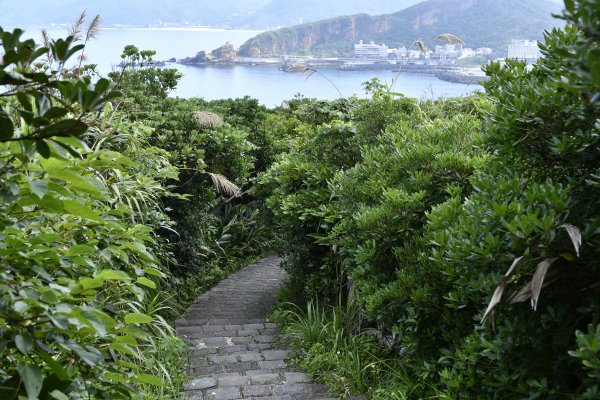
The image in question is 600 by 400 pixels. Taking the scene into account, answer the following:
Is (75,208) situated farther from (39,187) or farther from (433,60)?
(433,60)

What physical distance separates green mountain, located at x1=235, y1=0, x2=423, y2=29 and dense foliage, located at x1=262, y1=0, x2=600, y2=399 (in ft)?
46.5

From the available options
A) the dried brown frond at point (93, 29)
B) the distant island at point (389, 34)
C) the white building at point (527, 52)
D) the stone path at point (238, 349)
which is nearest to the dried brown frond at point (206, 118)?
the stone path at point (238, 349)

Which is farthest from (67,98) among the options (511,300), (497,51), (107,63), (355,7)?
(355,7)

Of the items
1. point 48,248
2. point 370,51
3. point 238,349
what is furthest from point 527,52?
point 370,51

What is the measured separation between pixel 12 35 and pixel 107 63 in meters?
6.20

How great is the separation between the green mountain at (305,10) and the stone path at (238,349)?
38.0 feet

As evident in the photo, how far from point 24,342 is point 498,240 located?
161 cm

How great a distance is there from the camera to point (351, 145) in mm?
5922

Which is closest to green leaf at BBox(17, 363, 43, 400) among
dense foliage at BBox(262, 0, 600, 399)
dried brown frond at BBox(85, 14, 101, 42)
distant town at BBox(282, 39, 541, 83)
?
dense foliage at BBox(262, 0, 600, 399)

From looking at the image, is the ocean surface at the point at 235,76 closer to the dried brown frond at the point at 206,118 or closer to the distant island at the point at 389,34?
the distant island at the point at 389,34

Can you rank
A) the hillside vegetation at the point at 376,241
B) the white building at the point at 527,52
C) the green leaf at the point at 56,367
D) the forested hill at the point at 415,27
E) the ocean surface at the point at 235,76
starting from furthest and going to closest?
the forested hill at the point at 415,27, the ocean surface at the point at 235,76, the white building at the point at 527,52, the green leaf at the point at 56,367, the hillside vegetation at the point at 376,241

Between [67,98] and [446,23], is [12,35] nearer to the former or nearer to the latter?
[67,98]

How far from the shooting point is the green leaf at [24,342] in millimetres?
1386

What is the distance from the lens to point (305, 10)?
739 inches
